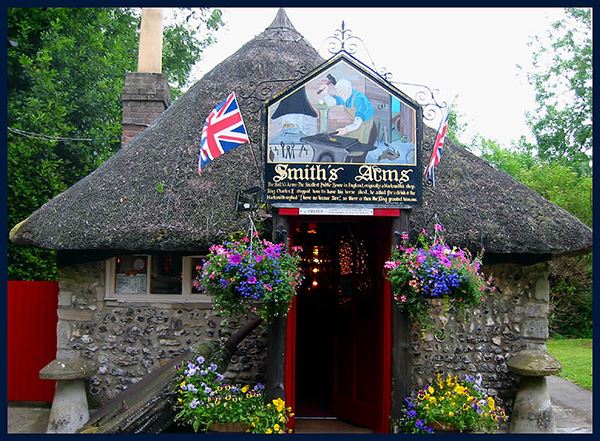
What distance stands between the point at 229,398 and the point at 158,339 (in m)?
1.98

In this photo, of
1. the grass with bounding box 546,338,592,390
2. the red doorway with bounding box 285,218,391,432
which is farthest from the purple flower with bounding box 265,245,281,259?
the grass with bounding box 546,338,592,390

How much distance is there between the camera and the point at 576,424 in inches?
313

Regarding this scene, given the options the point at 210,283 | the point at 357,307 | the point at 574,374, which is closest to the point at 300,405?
the point at 357,307

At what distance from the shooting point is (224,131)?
6312 mm

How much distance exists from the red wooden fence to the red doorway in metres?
3.75

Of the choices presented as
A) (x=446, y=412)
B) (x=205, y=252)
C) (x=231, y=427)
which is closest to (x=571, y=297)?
(x=446, y=412)

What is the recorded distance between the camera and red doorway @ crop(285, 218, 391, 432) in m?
6.89

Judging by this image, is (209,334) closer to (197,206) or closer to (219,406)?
(197,206)

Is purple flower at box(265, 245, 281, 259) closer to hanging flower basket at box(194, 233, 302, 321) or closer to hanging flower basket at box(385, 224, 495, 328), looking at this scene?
hanging flower basket at box(194, 233, 302, 321)

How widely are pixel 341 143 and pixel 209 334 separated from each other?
3.08 metres

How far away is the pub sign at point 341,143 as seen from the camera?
20.6 feet

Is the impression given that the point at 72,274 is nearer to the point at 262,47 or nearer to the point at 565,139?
the point at 262,47

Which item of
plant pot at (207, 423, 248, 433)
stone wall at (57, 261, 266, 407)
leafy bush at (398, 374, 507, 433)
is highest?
stone wall at (57, 261, 266, 407)

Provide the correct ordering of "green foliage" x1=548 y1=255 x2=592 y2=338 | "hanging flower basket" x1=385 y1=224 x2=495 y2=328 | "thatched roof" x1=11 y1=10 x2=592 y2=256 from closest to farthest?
1. "hanging flower basket" x1=385 y1=224 x2=495 y2=328
2. "thatched roof" x1=11 y1=10 x2=592 y2=256
3. "green foliage" x1=548 y1=255 x2=592 y2=338
